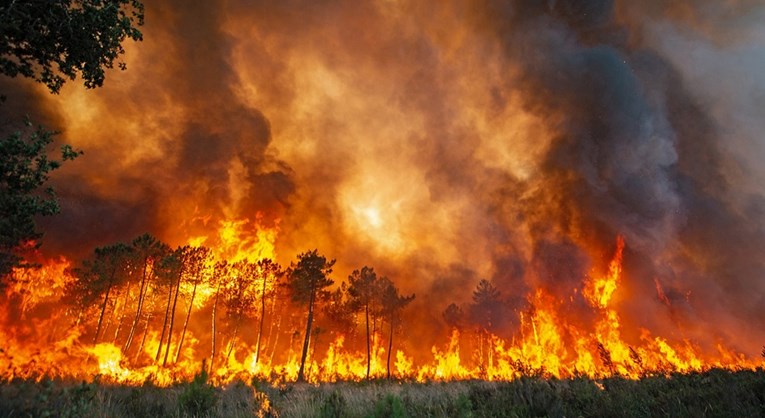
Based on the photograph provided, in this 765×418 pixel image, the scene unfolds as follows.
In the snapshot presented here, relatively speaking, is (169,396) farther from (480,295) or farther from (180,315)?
(180,315)

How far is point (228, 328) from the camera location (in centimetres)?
5559

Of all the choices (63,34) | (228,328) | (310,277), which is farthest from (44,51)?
(228,328)

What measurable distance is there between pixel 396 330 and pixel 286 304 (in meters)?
21.2

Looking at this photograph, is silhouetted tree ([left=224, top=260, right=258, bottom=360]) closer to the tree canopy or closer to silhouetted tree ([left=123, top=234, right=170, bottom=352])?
silhouetted tree ([left=123, top=234, right=170, bottom=352])

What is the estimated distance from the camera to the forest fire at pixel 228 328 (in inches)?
1352

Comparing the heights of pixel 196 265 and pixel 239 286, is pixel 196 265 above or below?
above

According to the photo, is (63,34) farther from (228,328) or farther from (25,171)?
(228,328)

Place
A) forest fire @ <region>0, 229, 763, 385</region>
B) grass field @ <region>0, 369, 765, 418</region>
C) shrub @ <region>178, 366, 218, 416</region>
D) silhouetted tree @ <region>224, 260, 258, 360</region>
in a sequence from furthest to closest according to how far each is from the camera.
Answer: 1. silhouetted tree @ <region>224, 260, 258, 360</region>
2. forest fire @ <region>0, 229, 763, 385</region>
3. shrub @ <region>178, 366, 218, 416</region>
4. grass field @ <region>0, 369, 765, 418</region>

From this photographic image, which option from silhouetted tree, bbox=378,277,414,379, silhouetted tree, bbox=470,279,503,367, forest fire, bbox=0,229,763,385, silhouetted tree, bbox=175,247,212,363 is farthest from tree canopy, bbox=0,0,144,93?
silhouetted tree, bbox=470,279,503,367

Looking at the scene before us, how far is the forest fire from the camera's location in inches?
1352

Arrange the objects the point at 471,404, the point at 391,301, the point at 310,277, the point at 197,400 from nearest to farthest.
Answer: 1. the point at 471,404
2. the point at 197,400
3. the point at 310,277
4. the point at 391,301

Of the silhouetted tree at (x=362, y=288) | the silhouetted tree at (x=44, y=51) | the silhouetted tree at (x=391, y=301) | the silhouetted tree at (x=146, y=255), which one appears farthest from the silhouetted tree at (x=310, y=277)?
the silhouetted tree at (x=44, y=51)

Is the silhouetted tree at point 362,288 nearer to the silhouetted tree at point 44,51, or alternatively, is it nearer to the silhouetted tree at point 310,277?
the silhouetted tree at point 310,277

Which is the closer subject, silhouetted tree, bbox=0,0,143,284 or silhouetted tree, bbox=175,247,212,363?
silhouetted tree, bbox=0,0,143,284
